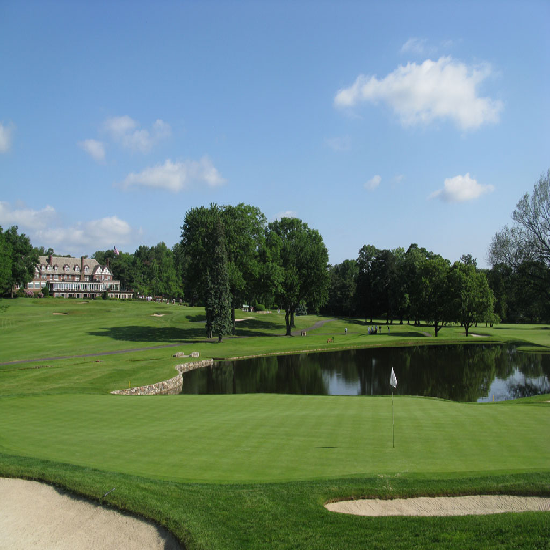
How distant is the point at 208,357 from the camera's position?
45.0 m

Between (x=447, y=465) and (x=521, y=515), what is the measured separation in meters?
3.13

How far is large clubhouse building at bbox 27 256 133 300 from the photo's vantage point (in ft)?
388

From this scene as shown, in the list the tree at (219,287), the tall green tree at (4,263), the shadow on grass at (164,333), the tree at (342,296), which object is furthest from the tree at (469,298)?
the tall green tree at (4,263)

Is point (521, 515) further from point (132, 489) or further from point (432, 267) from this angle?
point (432, 267)

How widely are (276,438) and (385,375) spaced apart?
25.3 metres

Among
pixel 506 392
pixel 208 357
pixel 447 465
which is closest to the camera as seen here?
pixel 447 465

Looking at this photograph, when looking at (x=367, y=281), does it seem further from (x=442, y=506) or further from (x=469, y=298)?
(x=442, y=506)

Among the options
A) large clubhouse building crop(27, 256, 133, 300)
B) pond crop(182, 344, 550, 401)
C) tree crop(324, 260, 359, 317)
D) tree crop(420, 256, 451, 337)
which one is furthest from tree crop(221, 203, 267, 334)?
large clubhouse building crop(27, 256, 133, 300)

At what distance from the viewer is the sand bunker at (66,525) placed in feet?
26.2

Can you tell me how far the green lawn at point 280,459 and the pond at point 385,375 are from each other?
8.11 metres

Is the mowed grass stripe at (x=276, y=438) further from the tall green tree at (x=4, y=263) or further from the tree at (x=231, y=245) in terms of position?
the tall green tree at (x=4, y=263)

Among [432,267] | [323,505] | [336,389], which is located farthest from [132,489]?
[432,267]

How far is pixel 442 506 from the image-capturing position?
29.9 ft

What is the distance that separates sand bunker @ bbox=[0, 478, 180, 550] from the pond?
20928mm
